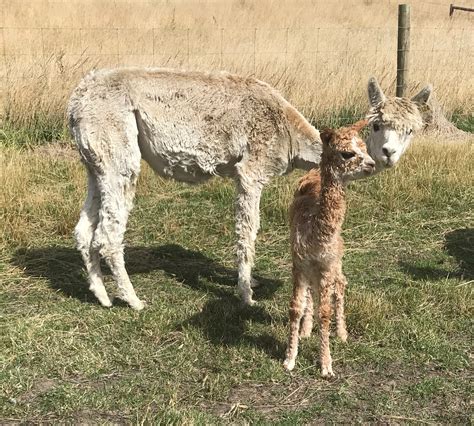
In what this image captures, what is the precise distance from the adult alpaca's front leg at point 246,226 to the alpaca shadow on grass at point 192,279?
24 cm

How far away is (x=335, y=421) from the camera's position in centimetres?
370

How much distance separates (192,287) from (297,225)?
175cm

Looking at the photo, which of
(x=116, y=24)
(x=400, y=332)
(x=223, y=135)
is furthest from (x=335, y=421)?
(x=116, y=24)

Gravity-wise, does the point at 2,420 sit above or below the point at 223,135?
below

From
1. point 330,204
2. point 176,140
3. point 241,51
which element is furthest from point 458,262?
point 241,51

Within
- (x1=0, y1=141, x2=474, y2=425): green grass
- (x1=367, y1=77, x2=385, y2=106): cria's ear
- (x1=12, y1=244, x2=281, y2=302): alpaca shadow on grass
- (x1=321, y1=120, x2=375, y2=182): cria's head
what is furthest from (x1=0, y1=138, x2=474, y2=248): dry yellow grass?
(x1=321, y1=120, x2=375, y2=182): cria's head

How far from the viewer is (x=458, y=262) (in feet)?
19.5

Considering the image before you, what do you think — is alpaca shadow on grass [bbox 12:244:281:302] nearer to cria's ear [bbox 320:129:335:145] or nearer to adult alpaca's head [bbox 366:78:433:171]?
adult alpaca's head [bbox 366:78:433:171]

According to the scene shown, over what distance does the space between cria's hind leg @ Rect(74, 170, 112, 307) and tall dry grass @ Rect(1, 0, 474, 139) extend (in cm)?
434

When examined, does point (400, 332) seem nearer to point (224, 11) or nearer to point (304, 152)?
point (304, 152)

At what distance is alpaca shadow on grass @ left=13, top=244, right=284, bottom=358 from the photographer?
4703 mm

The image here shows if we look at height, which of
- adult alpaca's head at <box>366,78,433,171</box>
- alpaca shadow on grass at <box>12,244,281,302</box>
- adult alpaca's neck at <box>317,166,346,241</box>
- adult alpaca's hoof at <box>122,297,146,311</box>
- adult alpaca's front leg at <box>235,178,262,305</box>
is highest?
adult alpaca's head at <box>366,78,433,171</box>

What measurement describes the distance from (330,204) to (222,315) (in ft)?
5.22

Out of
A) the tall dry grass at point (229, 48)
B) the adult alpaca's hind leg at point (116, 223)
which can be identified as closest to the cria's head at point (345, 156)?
the adult alpaca's hind leg at point (116, 223)
